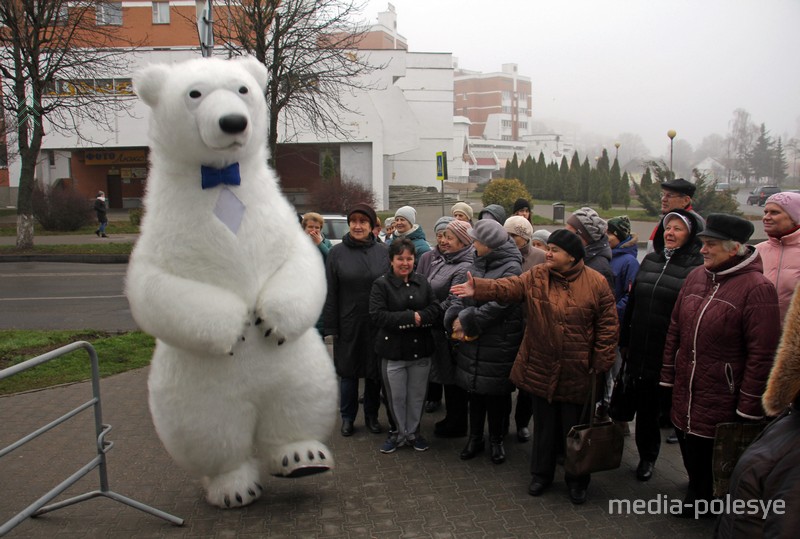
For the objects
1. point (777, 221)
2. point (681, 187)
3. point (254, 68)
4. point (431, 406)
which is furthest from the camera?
point (431, 406)

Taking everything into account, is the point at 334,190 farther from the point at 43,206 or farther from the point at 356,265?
the point at 356,265

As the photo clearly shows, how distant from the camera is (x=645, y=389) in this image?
4316mm

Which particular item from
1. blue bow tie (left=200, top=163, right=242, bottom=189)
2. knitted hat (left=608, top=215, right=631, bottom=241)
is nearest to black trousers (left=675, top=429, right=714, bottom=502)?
knitted hat (left=608, top=215, right=631, bottom=241)

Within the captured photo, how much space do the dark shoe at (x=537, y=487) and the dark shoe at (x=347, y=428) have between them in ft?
5.38

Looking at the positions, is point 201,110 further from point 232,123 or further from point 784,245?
point 784,245

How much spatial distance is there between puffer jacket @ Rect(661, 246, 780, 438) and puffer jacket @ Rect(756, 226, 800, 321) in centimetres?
44

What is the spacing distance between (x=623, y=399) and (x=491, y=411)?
3.13 feet

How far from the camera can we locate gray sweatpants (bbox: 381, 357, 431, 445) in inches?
183

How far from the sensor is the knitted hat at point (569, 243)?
386 centimetres

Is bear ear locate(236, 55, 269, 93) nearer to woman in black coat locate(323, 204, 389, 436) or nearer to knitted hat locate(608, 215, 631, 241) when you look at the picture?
woman in black coat locate(323, 204, 389, 436)

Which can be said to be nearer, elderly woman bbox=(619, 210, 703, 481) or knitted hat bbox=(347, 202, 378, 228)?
elderly woman bbox=(619, 210, 703, 481)

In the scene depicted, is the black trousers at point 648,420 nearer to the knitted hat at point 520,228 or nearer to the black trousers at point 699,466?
the black trousers at point 699,466

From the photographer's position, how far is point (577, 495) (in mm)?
3920

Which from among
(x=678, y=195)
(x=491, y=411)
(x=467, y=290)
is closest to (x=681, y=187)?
(x=678, y=195)
